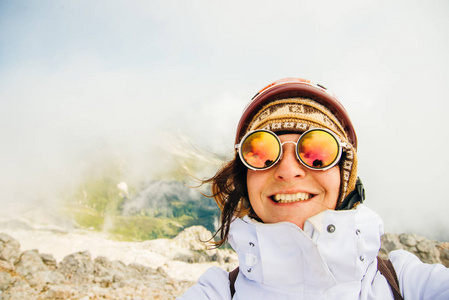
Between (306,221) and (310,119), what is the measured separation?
2.78 feet

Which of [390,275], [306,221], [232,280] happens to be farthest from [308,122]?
[232,280]

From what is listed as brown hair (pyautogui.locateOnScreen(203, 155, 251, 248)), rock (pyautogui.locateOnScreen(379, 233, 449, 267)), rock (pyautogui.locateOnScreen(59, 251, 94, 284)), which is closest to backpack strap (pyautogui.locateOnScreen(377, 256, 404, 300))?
brown hair (pyautogui.locateOnScreen(203, 155, 251, 248))

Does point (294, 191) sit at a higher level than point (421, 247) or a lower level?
higher

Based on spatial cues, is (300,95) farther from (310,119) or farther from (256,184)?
(256,184)

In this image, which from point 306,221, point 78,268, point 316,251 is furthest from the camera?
point 78,268

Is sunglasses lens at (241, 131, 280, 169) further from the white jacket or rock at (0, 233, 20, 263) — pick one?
rock at (0, 233, 20, 263)

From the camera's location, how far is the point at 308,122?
1.83 meters

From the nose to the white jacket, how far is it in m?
0.35

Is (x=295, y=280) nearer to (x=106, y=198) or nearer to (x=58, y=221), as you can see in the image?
(x=58, y=221)

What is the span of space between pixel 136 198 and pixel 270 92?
2112 inches

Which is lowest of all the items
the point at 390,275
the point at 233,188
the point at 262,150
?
the point at 390,275

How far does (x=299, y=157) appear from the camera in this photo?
171 centimetres

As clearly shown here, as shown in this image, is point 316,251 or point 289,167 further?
Result: point 289,167

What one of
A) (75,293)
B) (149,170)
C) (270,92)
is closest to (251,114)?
(270,92)
